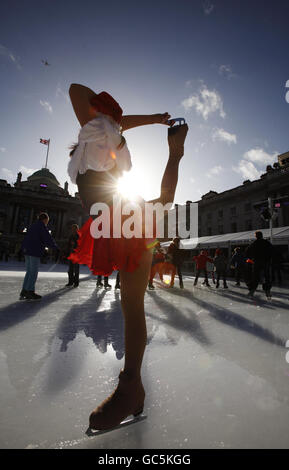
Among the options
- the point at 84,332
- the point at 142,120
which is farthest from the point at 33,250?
the point at 142,120

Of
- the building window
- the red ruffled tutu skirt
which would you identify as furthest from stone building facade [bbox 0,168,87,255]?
the red ruffled tutu skirt

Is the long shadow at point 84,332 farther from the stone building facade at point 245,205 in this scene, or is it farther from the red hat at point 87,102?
the stone building facade at point 245,205

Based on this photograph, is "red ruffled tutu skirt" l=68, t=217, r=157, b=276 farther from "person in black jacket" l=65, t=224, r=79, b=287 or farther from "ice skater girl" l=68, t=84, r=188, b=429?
"person in black jacket" l=65, t=224, r=79, b=287

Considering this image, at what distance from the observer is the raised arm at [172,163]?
3.79 ft

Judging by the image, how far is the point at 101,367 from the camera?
1466 mm

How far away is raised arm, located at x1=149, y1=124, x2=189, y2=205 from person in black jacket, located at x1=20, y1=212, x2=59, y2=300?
11.5 feet

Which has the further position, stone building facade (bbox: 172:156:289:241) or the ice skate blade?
stone building facade (bbox: 172:156:289:241)

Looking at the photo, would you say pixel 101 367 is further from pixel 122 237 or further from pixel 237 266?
pixel 237 266

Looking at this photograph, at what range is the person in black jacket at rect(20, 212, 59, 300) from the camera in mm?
4004

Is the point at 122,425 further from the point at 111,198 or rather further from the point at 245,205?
the point at 245,205

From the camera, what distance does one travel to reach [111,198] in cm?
114

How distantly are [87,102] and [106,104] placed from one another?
0.34 feet

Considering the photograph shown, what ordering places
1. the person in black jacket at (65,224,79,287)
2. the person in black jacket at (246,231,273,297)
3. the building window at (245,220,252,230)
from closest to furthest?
Answer: the person in black jacket at (246,231,273,297), the person in black jacket at (65,224,79,287), the building window at (245,220,252,230)
